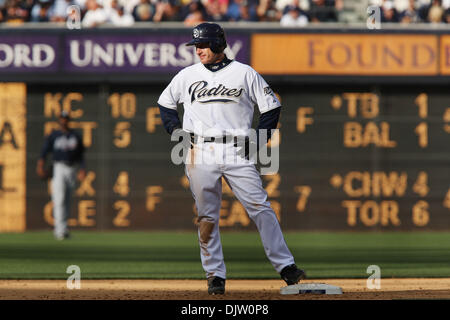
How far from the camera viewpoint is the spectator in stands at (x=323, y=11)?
18031 mm

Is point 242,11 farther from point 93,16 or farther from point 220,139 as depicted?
point 220,139

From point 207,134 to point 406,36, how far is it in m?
10.5

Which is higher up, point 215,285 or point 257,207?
point 257,207

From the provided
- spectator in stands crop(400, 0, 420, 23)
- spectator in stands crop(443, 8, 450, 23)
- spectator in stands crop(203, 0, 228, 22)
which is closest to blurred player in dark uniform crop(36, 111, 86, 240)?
spectator in stands crop(203, 0, 228, 22)

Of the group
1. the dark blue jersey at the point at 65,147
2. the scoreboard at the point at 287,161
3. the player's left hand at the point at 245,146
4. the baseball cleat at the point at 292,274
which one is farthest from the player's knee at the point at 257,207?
the scoreboard at the point at 287,161

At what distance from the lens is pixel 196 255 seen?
12805 mm

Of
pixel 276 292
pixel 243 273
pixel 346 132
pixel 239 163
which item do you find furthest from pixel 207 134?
pixel 346 132

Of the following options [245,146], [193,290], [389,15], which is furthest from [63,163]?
[245,146]

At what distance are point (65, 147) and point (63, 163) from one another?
0.27 m

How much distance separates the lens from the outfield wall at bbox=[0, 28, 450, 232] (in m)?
17.2

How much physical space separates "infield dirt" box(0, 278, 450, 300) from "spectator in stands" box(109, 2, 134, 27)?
914 cm

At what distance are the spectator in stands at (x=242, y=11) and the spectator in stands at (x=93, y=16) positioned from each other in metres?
2.25

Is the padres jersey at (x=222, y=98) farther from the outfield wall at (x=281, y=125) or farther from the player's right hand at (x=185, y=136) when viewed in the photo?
the outfield wall at (x=281, y=125)
